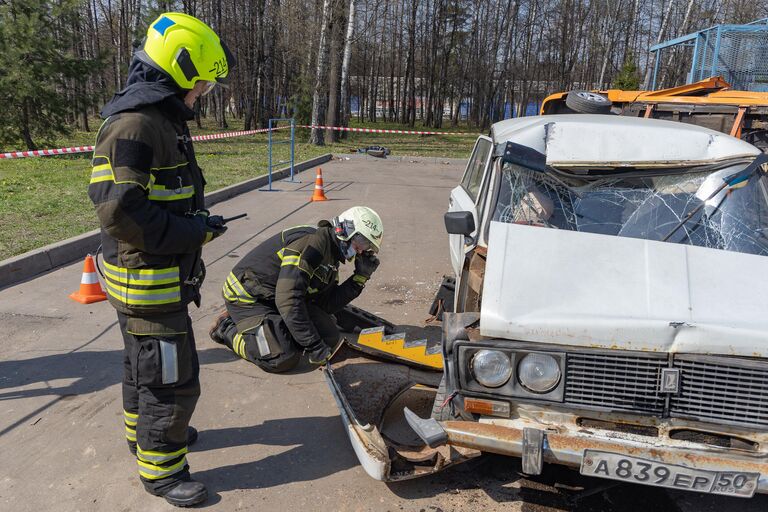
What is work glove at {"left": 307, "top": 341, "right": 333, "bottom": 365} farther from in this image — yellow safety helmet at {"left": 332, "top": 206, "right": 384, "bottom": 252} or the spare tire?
the spare tire

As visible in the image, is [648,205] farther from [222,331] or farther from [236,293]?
[222,331]

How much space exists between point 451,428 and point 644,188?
Answer: 6.79ft

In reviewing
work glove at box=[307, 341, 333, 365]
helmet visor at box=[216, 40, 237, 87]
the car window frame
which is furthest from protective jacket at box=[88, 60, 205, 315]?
the car window frame

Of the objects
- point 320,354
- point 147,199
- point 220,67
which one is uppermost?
point 220,67

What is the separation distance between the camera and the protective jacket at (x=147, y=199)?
241 centimetres

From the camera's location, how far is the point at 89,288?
18.0 ft

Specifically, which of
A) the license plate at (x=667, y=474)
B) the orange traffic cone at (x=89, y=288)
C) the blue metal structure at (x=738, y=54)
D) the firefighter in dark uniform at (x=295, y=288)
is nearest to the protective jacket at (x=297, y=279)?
the firefighter in dark uniform at (x=295, y=288)

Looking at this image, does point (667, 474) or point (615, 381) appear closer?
point (667, 474)

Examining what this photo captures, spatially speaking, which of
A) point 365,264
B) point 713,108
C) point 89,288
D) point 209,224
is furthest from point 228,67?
point 713,108

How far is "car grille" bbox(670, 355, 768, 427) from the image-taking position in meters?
2.40

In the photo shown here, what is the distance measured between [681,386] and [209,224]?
7.23 ft

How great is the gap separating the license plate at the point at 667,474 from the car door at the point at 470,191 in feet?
5.72

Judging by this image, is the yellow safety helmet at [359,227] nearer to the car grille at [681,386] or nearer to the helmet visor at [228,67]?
the helmet visor at [228,67]

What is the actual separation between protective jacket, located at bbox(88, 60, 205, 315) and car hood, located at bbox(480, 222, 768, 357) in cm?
140
